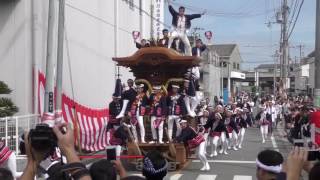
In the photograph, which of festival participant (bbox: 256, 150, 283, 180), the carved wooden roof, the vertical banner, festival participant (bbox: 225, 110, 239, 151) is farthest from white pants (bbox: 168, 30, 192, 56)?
the vertical banner

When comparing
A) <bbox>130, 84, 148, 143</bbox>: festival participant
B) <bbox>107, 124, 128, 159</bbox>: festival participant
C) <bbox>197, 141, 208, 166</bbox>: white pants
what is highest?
<bbox>130, 84, 148, 143</bbox>: festival participant

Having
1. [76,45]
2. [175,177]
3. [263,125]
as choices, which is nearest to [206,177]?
[175,177]

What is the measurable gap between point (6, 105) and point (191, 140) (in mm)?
5442

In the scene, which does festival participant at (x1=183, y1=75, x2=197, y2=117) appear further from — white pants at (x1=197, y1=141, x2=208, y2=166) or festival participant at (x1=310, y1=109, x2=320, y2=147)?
festival participant at (x1=310, y1=109, x2=320, y2=147)

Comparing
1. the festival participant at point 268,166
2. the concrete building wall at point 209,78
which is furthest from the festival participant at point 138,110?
the concrete building wall at point 209,78

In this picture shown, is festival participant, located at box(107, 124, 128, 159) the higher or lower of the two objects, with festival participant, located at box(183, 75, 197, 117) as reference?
lower

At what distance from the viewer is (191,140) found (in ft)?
51.6

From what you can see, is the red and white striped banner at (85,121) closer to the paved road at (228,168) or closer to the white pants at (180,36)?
the paved road at (228,168)

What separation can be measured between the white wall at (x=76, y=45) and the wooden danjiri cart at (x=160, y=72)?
287cm

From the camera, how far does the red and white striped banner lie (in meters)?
16.5

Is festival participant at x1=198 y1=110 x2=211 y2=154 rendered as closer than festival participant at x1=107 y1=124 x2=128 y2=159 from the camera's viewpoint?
No

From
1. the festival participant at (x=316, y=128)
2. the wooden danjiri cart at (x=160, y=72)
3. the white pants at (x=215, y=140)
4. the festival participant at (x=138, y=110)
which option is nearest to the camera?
the festival participant at (x=316, y=128)

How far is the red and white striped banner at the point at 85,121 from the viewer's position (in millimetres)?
16533

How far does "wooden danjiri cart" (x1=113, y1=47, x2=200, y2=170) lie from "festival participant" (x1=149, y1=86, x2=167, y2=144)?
0.41 metres
